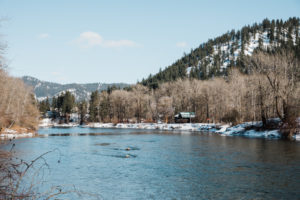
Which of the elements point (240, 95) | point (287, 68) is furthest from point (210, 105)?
point (287, 68)

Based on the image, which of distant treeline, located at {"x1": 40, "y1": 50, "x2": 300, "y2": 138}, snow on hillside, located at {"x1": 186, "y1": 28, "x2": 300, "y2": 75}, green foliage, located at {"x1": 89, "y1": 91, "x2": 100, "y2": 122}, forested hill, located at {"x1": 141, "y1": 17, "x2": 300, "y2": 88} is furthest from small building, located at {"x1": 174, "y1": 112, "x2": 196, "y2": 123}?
snow on hillside, located at {"x1": 186, "y1": 28, "x2": 300, "y2": 75}

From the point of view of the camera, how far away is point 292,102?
45.8 metres

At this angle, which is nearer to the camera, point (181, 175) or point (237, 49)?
point (181, 175)

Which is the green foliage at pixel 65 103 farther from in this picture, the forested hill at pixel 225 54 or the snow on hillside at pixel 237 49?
the snow on hillside at pixel 237 49

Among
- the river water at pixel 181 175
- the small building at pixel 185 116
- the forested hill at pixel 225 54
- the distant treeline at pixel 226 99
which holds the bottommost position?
the river water at pixel 181 175

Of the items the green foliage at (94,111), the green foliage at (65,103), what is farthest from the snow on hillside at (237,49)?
the green foliage at (65,103)

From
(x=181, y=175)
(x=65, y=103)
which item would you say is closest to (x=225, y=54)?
(x=65, y=103)

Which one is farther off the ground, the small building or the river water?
the small building

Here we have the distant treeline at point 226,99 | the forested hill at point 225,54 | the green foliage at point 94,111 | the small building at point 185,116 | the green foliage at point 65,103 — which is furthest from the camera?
the forested hill at point 225,54

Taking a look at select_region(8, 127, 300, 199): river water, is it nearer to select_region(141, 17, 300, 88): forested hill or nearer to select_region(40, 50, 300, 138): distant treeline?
select_region(40, 50, 300, 138): distant treeline

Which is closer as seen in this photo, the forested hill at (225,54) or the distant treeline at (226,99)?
the distant treeline at (226,99)

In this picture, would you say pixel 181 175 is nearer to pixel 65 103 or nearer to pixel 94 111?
pixel 94 111

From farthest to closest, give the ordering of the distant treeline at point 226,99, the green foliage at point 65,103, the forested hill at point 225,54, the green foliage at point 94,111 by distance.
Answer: the forested hill at point 225,54 → the green foliage at point 65,103 → the green foliage at point 94,111 → the distant treeline at point 226,99

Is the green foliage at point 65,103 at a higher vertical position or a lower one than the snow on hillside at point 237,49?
lower
